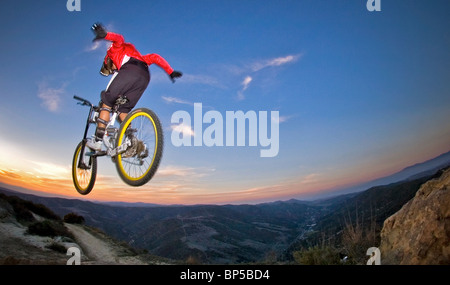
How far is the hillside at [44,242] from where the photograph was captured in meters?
6.53

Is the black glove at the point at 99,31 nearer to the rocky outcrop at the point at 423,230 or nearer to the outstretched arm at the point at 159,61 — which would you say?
the outstretched arm at the point at 159,61

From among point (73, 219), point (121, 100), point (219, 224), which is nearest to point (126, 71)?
point (121, 100)

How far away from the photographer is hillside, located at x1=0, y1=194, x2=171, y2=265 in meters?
6.53

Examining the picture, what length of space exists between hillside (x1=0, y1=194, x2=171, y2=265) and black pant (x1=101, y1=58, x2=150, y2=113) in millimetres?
3676

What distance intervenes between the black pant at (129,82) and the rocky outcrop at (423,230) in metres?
6.11

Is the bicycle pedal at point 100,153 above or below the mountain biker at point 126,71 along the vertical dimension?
below

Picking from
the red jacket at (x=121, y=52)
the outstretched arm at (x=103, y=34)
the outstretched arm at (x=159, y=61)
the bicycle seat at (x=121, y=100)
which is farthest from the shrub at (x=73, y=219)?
the outstretched arm at (x=103, y=34)

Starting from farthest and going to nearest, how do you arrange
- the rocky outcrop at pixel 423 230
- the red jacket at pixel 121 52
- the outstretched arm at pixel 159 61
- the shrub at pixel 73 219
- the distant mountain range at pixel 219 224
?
1. the distant mountain range at pixel 219 224
2. the shrub at pixel 73 219
3. the outstretched arm at pixel 159 61
4. the red jacket at pixel 121 52
5. the rocky outcrop at pixel 423 230

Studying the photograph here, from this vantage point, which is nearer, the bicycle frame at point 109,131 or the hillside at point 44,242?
the bicycle frame at point 109,131

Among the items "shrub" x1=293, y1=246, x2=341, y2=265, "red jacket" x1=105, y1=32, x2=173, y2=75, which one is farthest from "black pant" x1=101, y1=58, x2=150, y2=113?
"shrub" x1=293, y1=246, x2=341, y2=265

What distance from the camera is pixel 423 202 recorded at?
4.74 metres
